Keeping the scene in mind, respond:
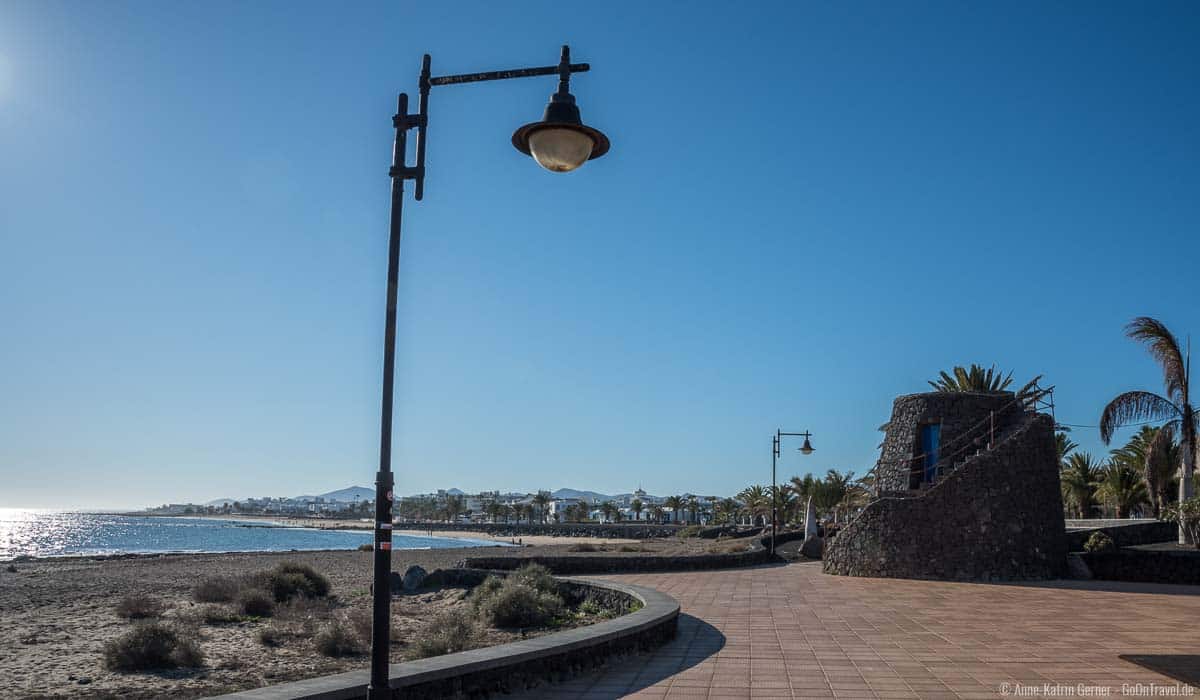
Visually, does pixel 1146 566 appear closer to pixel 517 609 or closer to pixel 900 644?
pixel 900 644

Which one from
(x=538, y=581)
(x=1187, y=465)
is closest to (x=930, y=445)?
(x=1187, y=465)

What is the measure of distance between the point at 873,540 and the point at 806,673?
43.4 ft

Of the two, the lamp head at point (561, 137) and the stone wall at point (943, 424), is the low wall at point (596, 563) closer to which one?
the stone wall at point (943, 424)

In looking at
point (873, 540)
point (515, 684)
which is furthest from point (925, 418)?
point (515, 684)

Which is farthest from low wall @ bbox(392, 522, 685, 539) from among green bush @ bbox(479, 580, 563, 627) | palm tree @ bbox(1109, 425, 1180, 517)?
green bush @ bbox(479, 580, 563, 627)

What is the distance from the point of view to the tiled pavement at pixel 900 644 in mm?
7684

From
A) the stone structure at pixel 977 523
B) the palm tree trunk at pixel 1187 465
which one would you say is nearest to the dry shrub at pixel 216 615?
the stone structure at pixel 977 523

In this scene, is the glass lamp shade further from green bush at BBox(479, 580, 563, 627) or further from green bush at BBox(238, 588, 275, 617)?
green bush at BBox(238, 588, 275, 617)

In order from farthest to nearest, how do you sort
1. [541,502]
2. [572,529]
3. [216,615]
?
[541,502] < [572,529] < [216,615]

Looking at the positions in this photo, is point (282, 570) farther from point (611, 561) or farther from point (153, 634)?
point (153, 634)

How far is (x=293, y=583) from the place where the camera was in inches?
777

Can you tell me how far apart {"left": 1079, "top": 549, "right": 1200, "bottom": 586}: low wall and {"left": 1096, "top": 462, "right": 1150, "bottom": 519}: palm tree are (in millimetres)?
17905

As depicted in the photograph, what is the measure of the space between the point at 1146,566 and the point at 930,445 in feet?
18.6

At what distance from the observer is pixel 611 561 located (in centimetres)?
2088
